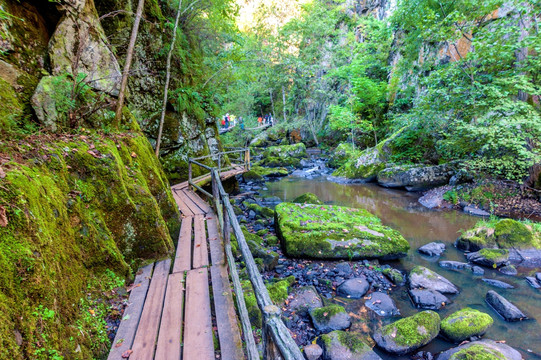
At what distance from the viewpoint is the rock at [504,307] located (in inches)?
192

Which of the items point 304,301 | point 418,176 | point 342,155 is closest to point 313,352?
point 304,301

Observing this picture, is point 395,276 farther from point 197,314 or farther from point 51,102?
point 51,102

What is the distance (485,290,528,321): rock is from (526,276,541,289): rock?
1179 millimetres

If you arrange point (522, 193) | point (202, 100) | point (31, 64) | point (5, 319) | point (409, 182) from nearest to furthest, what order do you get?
point (5, 319)
point (31, 64)
point (522, 193)
point (202, 100)
point (409, 182)

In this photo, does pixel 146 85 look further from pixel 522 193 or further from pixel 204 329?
pixel 522 193

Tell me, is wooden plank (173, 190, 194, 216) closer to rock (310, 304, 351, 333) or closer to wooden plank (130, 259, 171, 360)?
wooden plank (130, 259, 171, 360)

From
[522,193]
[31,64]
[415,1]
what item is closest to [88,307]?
[31,64]

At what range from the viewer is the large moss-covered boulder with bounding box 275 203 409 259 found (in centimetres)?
684

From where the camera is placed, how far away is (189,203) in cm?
793

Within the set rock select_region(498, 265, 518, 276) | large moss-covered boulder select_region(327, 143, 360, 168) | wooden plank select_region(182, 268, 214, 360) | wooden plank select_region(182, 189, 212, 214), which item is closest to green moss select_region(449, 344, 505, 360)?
rock select_region(498, 265, 518, 276)

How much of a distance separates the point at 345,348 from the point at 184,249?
3339 millimetres

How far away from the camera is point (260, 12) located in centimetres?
2625

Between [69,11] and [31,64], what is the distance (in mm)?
1715

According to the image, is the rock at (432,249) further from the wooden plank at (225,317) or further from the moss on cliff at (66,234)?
the moss on cliff at (66,234)
